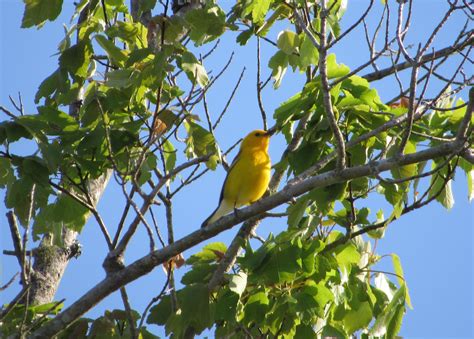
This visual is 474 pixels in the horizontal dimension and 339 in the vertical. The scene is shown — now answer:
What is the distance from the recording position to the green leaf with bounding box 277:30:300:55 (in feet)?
16.1

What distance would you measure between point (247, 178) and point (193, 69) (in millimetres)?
2607

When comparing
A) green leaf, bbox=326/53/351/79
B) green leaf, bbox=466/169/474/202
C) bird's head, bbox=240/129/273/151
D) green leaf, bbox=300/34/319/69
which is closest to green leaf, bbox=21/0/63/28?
green leaf, bbox=300/34/319/69

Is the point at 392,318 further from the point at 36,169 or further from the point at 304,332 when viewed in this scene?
the point at 36,169

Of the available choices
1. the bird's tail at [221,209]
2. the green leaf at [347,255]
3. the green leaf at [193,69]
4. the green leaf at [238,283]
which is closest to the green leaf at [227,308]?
the green leaf at [238,283]

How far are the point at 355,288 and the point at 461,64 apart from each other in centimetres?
172

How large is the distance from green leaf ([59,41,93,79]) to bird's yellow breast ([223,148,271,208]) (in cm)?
253

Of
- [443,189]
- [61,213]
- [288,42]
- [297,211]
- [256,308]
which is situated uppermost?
[288,42]

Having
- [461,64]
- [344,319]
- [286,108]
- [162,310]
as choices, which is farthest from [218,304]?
[461,64]

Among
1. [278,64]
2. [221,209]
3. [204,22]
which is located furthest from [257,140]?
Result: [204,22]

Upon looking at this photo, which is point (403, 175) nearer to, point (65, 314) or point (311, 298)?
point (311, 298)

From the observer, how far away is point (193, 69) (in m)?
4.43

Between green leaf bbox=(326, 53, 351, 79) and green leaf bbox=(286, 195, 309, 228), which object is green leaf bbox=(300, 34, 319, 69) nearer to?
green leaf bbox=(326, 53, 351, 79)

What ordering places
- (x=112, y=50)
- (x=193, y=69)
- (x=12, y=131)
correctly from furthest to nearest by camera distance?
(x=112, y=50), (x=193, y=69), (x=12, y=131)

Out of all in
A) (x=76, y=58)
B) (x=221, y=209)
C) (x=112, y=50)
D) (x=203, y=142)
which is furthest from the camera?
(x=221, y=209)
